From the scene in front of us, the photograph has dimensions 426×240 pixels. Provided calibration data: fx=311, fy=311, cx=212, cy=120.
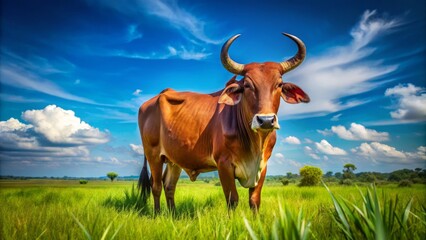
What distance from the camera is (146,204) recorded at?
24.1 ft

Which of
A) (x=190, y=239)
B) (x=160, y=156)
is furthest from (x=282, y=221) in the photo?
(x=160, y=156)

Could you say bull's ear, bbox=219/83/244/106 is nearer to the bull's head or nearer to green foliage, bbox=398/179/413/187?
the bull's head

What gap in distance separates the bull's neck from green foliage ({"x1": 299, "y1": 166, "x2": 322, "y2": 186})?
452 inches

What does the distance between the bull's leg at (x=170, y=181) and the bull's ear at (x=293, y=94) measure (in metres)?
3.65

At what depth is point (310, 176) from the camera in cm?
1564

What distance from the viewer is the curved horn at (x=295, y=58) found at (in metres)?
4.92

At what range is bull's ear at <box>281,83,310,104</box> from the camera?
4824 millimetres

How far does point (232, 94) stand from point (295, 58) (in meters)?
1.20

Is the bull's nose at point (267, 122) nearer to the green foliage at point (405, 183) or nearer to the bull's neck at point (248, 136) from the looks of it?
the bull's neck at point (248, 136)

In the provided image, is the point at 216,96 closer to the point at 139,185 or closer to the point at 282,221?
the point at 139,185

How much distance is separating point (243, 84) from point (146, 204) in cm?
416

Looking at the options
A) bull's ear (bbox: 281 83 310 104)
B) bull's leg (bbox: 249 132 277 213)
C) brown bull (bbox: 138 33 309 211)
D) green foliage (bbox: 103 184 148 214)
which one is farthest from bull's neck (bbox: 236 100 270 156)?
green foliage (bbox: 103 184 148 214)

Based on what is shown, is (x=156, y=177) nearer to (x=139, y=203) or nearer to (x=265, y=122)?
(x=139, y=203)

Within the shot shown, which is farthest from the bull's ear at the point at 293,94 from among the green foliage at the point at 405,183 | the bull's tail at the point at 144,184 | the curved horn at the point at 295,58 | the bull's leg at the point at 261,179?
the green foliage at the point at 405,183
